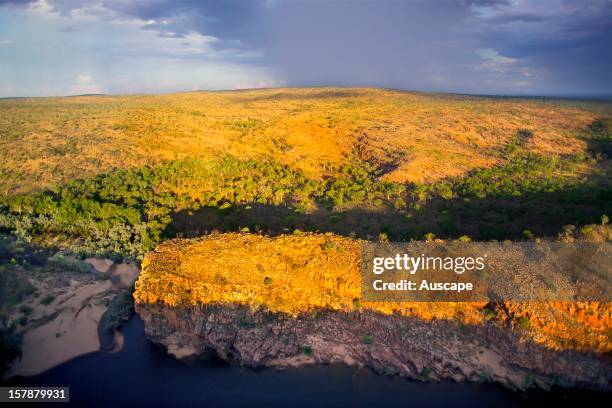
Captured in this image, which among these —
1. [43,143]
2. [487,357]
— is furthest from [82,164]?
[487,357]

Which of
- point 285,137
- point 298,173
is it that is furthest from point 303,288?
point 285,137

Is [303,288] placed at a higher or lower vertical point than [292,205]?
lower

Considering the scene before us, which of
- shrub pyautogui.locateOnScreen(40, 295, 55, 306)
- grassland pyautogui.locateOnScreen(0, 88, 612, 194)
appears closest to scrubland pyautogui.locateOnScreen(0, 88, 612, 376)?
grassland pyautogui.locateOnScreen(0, 88, 612, 194)

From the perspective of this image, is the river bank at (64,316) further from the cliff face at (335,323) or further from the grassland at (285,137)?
the grassland at (285,137)

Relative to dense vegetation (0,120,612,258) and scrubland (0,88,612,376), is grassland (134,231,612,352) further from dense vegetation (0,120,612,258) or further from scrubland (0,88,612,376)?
dense vegetation (0,120,612,258)

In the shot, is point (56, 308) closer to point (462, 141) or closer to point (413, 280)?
point (413, 280)

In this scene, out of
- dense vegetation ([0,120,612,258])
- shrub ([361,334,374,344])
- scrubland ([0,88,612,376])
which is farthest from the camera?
dense vegetation ([0,120,612,258])

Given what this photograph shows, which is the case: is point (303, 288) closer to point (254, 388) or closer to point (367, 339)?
point (367, 339)
